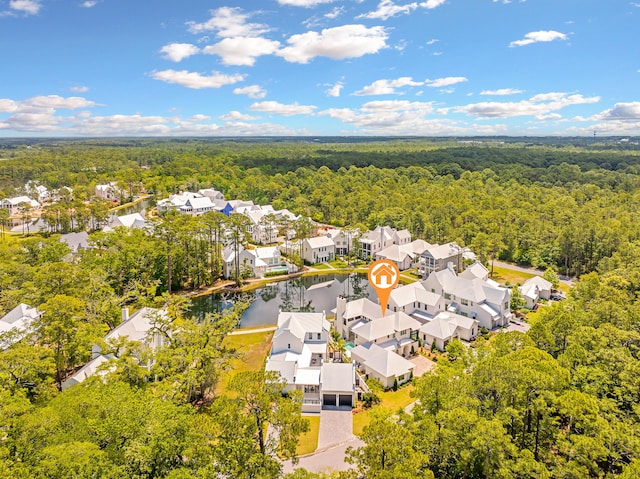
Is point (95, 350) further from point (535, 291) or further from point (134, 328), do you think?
point (535, 291)

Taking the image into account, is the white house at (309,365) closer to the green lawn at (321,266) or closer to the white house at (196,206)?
the green lawn at (321,266)

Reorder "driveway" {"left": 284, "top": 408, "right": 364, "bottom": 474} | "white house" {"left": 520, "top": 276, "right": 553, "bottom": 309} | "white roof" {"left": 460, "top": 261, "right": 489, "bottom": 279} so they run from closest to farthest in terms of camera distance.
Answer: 1. "driveway" {"left": 284, "top": 408, "right": 364, "bottom": 474}
2. "white house" {"left": 520, "top": 276, "right": 553, "bottom": 309}
3. "white roof" {"left": 460, "top": 261, "right": 489, "bottom": 279}

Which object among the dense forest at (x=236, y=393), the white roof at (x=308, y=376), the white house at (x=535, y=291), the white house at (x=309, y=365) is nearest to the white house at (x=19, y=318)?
the dense forest at (x=236, y=393)

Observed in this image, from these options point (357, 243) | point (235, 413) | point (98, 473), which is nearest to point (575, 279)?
point (357, 243)

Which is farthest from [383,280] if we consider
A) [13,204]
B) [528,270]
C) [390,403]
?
[13,204]

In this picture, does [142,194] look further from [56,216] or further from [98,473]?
[98,473]

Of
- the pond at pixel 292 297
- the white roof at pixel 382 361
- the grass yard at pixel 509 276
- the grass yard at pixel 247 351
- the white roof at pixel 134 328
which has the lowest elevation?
the pond at pixel 292 297

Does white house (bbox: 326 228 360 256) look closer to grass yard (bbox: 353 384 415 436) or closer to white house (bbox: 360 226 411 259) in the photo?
white house (bbox: 360 226 411 259)

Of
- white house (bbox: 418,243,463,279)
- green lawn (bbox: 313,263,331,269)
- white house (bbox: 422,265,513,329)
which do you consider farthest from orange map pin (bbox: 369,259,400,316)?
green lawn (bbox: 313,263,331,269)
